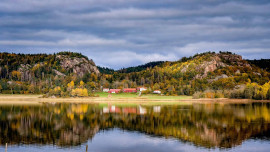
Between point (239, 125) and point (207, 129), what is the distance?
406 inches

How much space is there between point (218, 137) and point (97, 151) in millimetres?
23340

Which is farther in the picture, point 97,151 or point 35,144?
point 35,144

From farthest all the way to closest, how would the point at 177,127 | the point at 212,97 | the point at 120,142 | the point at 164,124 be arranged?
1. the point at 212,97
2. the point at 164,124
3. the point at 177,127
4. the point at 120,142

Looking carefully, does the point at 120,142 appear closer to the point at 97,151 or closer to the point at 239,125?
the point at 97,151

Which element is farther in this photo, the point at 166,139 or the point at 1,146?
the point at 166,139

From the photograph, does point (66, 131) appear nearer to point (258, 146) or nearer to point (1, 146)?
point (1, 146)

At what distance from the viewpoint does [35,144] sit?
48.0 m

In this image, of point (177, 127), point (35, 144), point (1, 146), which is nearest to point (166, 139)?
point (177, 127)

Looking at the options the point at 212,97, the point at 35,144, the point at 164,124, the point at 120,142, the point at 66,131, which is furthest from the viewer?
the point at 212,97

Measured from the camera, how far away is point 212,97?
190 metres

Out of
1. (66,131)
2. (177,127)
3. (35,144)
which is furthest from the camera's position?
(177,127)

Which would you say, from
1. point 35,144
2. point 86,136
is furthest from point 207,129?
point 35,144

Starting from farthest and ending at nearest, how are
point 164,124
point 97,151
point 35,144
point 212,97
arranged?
point 212,97, point 164,124, point 35,144, point 97,151

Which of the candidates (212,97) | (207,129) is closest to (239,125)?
(207,129)
